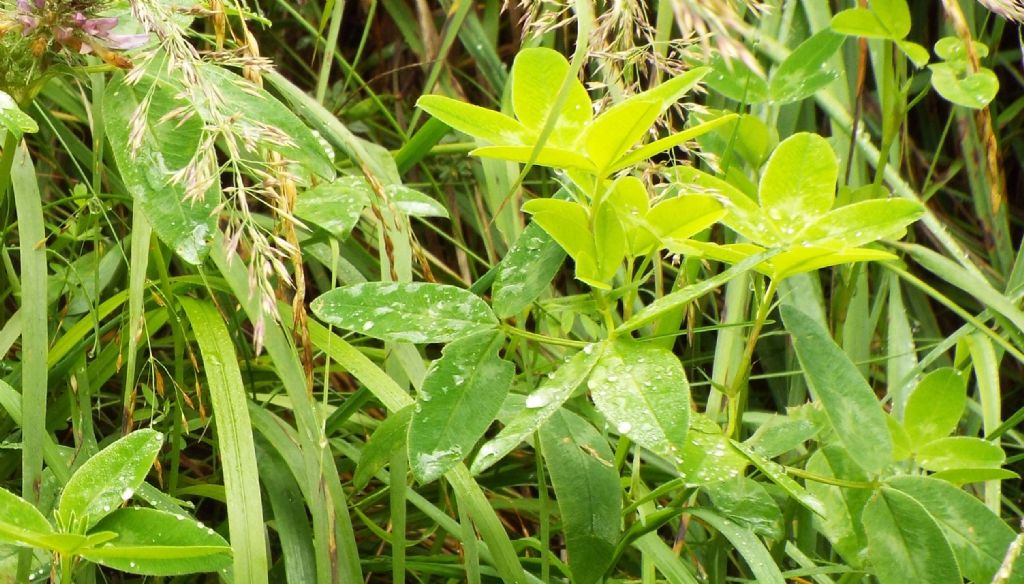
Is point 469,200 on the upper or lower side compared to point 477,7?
lower

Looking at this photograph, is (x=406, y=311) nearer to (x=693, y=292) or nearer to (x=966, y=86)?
(x=693, y=292)

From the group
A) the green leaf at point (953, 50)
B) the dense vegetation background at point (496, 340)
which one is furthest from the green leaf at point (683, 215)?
the green leaf at point (953, 50)

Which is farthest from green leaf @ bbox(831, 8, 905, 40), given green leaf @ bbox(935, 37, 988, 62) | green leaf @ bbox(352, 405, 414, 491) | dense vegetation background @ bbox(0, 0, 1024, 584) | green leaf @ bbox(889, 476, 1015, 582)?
green leaf @ bbox(352, 405, 414, 491)

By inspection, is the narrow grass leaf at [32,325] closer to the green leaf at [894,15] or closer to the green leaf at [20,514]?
the green leaf at [20,514]

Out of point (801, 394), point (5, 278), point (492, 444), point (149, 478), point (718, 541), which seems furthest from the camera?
point (801, 394)

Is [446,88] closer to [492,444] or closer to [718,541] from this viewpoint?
[718,541]

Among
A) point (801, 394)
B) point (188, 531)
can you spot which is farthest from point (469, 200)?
point (188, 531)

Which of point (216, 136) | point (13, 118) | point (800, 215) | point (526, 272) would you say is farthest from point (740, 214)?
point (13, 118)
